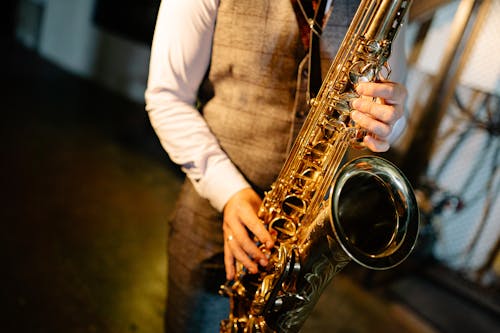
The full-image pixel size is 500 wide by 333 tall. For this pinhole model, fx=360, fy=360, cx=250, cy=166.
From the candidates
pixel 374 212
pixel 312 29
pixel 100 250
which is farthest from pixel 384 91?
pixel 100 250

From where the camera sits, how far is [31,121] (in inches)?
180

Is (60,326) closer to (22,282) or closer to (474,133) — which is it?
(22,282)

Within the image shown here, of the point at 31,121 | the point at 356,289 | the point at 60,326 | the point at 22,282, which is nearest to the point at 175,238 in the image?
the point at 60,326

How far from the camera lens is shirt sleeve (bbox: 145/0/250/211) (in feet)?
3.49

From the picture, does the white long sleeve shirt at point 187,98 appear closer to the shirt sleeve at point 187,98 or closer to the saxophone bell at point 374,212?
the shirt sleeve at point 187,98

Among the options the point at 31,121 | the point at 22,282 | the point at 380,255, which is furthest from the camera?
the point at 31,121

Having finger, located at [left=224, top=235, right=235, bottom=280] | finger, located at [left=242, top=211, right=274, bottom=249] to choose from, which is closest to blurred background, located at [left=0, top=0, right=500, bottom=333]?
finger, located at [left=224, top=235, right=235, bottom=280]

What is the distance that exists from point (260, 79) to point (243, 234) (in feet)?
1.54

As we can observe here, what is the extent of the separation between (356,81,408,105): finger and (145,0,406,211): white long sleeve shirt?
0.45 metres

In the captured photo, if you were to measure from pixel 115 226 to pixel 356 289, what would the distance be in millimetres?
2337

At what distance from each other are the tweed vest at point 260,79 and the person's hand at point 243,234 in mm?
162

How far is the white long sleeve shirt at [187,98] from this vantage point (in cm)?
106

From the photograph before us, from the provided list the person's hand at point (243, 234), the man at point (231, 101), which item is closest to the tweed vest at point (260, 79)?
the man at point (231, 101)

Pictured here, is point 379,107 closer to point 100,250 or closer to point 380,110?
point 380,110
